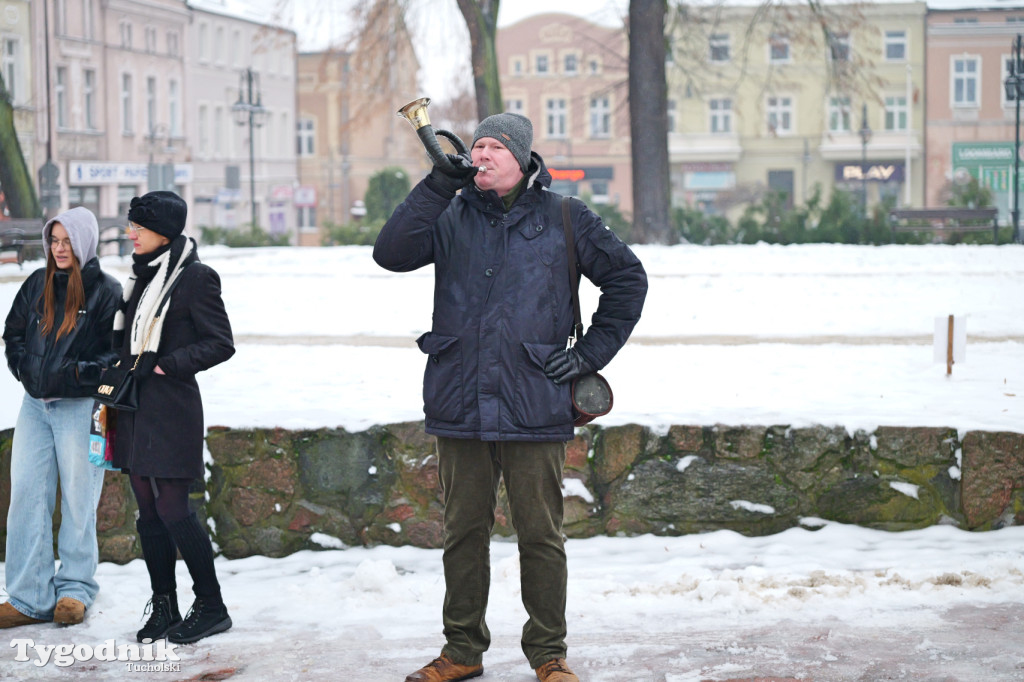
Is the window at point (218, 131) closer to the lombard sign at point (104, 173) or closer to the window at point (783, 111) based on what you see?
the lombard sign at point (104, 173)

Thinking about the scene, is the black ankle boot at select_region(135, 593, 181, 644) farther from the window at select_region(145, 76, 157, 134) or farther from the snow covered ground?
the window at select_region(145, 76, 157, 134)

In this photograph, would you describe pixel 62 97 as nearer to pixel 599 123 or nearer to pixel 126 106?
pixel 126 106

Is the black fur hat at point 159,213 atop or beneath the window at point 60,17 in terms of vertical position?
beneath

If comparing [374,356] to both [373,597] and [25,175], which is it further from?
[25,175]

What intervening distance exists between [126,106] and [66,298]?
145ft

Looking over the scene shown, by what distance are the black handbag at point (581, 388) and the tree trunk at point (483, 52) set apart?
16094 millimetres

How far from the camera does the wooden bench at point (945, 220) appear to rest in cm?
2272

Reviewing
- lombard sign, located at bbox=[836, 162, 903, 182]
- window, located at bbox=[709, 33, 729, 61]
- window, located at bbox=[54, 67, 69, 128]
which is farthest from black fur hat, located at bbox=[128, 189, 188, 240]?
lombard sign, located at bbox=[836, 162, 903, 182]

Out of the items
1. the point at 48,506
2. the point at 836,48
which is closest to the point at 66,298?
the point at 48,506

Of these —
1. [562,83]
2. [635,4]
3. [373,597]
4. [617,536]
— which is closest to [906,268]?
[635,4]

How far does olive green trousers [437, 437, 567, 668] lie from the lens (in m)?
4.69

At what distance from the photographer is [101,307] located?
5.58m

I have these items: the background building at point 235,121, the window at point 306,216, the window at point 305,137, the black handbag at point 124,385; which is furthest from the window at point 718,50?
the window at point 305,137

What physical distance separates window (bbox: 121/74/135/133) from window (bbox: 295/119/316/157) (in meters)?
15.0
